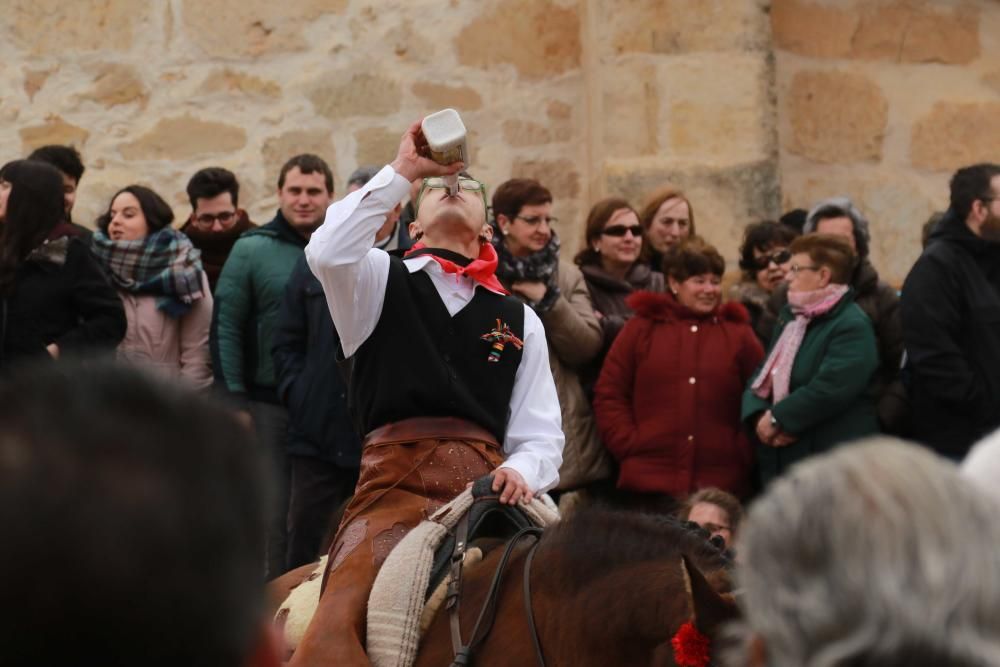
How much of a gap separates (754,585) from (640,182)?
6.47m

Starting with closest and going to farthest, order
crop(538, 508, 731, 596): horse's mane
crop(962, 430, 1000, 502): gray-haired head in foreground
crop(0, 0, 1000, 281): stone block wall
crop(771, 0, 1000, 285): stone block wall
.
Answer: crop(962, 430, 1000, 502): gray-haired head in foreground < crop(538, 508, 731, 596): horse's mane < crop(0, 0, 1000, 281): stone block wall < crop(771, 0, 1000, 285): stone block wall

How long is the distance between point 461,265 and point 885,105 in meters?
4.83

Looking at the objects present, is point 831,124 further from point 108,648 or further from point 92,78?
point 108,648

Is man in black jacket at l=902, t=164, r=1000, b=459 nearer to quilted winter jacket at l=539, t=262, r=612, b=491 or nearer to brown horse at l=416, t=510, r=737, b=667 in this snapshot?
quilted winter jacket at l=539, t=262, r=612, b=491

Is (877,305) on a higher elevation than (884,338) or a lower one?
higher

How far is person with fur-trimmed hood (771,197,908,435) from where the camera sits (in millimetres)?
6512

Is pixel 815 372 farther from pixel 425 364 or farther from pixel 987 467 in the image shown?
pixel 987 467

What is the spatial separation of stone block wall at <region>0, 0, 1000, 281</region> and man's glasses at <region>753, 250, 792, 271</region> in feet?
2.75

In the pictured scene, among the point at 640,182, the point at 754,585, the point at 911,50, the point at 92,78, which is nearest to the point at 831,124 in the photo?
the point at 911,50

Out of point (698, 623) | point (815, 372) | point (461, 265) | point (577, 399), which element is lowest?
point (577, 399)

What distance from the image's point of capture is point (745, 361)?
6766 millimetres

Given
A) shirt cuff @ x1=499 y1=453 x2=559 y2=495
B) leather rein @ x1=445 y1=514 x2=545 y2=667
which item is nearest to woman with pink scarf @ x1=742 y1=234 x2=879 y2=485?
shirt cuff @ x1=499 y1=453 x2=559 y2=495

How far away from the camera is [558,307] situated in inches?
259

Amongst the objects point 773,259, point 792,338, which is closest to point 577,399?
point 792,338
